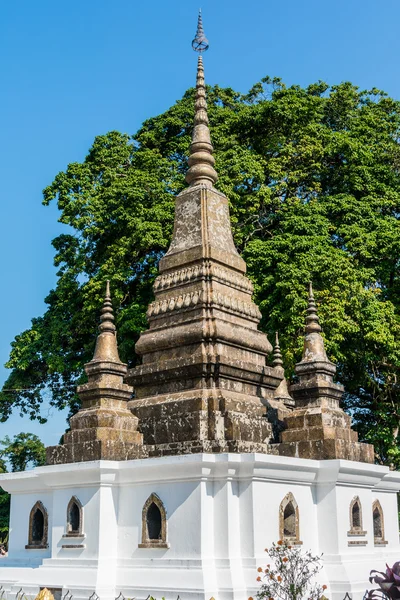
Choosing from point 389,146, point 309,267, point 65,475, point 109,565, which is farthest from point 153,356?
point 389,146

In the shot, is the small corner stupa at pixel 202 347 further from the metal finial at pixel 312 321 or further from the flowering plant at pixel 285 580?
the flowering plant at pixel 285 580

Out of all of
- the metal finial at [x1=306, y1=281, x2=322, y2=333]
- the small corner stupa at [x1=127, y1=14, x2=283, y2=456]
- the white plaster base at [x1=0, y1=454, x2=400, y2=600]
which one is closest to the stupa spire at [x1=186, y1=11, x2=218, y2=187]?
the small corner stupa at [x1=127, y1=14, x2=283, y2=456]

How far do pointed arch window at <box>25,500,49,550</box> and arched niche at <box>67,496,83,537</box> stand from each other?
51.1 inches

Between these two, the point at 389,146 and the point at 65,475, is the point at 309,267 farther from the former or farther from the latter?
the point at 65,475

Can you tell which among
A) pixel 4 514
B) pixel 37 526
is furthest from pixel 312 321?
pixel 4 514

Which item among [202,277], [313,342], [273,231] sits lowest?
[313,342]

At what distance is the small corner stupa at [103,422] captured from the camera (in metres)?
12.3

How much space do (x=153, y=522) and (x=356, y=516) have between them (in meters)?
3.66

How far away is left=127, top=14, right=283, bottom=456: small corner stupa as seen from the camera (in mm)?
12312

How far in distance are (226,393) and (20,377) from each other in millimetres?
15314

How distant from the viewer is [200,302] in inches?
533

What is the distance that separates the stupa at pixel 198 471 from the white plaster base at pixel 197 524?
0.08ft

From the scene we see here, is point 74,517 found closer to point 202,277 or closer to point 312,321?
point 202,277

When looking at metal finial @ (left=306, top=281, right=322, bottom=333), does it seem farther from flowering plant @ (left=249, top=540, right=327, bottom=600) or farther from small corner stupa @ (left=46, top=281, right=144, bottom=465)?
flowering plant @ (left=249, top=540, right=327, bottom=600)
